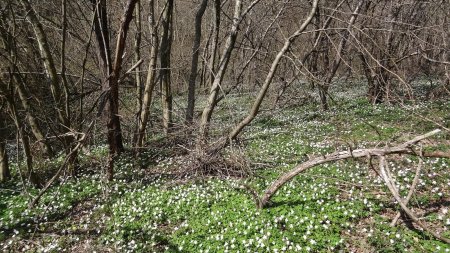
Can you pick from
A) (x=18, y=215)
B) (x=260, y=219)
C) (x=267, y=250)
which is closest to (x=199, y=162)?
(x=260, y=219)

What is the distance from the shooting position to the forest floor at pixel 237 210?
625 cm

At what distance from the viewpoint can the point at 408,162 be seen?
9000 millimetres

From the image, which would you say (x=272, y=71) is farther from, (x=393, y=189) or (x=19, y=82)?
(x=19, y=82)

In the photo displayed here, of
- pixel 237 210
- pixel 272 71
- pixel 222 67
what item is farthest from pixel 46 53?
pixel 237 210

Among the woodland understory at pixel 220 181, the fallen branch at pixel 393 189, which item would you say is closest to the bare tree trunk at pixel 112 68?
the woodland understory at pixel 220 181

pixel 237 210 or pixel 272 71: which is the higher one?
pixel 272 71

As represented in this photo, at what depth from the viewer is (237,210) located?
7496mm

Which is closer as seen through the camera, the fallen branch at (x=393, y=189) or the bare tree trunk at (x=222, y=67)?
the fallen branch at (x=393, y=189)

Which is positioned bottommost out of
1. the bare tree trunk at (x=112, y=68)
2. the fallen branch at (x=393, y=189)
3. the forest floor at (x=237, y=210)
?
the forest floor at (x=237, y=210)

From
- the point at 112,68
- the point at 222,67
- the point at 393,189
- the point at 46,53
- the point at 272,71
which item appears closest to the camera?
the point at 393,189

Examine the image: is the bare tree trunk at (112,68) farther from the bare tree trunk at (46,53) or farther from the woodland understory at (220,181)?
the bare tree trunk at (46,53)

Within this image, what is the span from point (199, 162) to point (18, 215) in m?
4.92

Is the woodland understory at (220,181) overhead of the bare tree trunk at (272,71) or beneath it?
beneath

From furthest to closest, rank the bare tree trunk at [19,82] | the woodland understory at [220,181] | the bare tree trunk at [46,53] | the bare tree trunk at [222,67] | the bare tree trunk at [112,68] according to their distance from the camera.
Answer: the bare tree trunk at [222,67] → the bare tree trunk at [46,53] → the bare tree trunk at [19,82] → the bare tree trunk at [112,68] → the woodland understory at [220,181]
